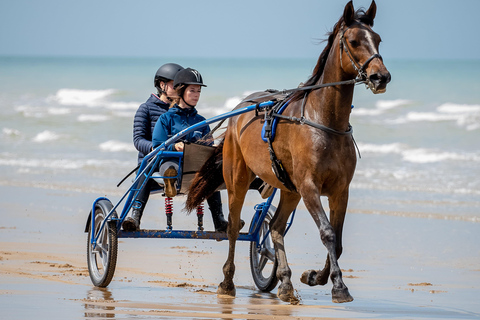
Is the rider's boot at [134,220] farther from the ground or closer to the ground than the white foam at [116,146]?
closer to the ground

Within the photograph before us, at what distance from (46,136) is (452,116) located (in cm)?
1189

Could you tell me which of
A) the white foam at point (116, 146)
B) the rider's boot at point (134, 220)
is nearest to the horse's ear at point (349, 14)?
the rider's boot at point (134, 220)

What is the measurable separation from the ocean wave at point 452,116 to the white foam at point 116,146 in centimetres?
837

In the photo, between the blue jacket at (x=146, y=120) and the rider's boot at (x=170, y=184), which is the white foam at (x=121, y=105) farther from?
the rider's boot at (x=170, y=184)

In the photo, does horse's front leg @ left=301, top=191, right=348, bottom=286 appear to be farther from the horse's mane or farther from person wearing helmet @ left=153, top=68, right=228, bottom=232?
person wearing helmet @ left=153, top=68, right=228, bottom=232

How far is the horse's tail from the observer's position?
23.6 feet

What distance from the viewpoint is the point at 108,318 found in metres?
5.36

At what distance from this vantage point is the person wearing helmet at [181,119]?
7.04 metres

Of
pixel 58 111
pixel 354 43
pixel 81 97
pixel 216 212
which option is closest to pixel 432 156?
pixel 216 212

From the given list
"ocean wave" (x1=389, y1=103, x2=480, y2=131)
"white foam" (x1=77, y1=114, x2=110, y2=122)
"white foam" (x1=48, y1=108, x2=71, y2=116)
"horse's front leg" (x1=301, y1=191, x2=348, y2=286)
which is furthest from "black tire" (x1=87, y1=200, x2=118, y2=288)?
"white foam" (x1=48, y1=108, x2=71, y2=116)

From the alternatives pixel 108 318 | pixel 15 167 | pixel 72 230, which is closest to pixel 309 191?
pixel 108 318

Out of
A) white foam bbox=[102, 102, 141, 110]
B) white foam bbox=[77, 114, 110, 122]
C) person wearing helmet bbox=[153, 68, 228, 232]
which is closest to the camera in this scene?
person wearing helmet bbox=[153, 68, 228, 232]

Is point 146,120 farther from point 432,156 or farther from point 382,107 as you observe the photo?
Result: point 382,107

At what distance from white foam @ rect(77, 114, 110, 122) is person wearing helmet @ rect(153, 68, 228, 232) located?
18824 mm
